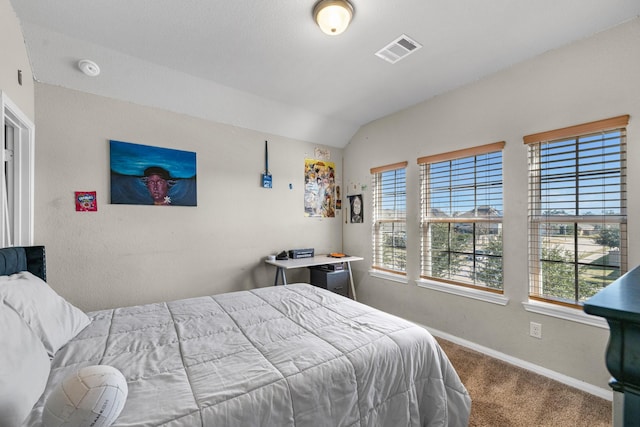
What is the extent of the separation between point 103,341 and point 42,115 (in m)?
2.07

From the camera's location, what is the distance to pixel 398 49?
2.21m

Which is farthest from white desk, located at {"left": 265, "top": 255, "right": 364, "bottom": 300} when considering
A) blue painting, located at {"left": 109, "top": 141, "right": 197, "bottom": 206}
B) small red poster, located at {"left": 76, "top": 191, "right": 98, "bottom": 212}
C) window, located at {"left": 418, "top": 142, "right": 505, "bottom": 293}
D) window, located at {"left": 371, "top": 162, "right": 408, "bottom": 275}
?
small red poster, located at {"left": 76, "top": 191, "right": 98, "bottom": 212}

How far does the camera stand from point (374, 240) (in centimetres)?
375

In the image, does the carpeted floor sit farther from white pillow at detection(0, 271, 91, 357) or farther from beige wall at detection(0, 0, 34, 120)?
beige wall at detection(0, 0, 34, 120)

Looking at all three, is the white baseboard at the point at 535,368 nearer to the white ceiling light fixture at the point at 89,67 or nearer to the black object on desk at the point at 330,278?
the black object on desk at the point at 330,278

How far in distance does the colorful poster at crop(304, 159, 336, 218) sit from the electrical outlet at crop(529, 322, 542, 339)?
255 centimetres

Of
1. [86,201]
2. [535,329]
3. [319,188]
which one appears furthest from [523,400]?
[86,201]

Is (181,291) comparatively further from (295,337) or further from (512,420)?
(512,420)

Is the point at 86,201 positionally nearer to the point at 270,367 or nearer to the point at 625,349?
the point at 270,367

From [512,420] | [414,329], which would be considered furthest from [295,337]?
[512,420]

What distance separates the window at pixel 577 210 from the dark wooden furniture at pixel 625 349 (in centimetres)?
208

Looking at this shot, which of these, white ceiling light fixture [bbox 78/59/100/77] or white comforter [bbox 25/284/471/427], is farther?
white ceiling light fixture [bbox 78/59/100/77]

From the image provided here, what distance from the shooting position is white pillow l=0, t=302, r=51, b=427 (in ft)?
2.57

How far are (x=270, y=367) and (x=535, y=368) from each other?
7.68 feet
